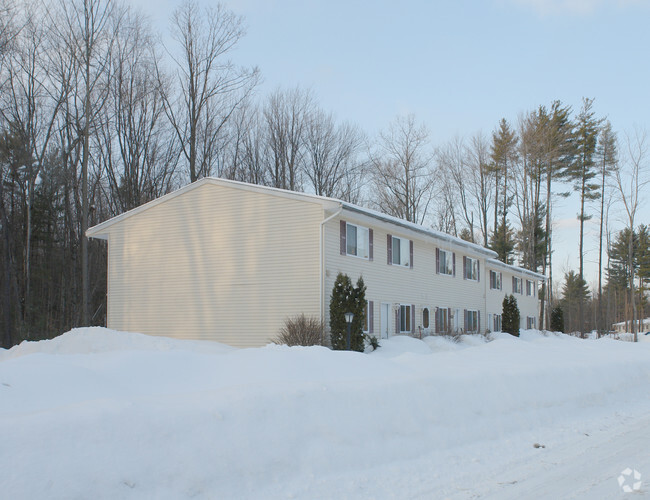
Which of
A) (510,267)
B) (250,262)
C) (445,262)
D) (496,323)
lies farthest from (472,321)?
(250,262)

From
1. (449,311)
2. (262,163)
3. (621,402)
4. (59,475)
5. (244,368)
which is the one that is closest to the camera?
(59,475)

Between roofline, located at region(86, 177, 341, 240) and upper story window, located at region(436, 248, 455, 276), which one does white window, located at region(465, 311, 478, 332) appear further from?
roofline, located at region(86, 177, 341, 240)

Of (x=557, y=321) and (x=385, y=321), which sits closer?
(x=385, y=321)

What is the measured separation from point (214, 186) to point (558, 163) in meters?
29.3

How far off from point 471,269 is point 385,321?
10044mm

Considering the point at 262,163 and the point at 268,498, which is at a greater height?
the point at 262,163

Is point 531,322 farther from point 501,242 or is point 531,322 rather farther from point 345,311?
point 345,311

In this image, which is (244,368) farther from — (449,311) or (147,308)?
(449,311)

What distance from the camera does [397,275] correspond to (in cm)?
2203

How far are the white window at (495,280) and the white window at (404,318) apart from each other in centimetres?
1182

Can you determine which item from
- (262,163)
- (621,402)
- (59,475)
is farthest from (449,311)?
(59,475)

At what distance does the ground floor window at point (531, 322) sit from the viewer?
40.4m

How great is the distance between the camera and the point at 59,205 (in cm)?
3291

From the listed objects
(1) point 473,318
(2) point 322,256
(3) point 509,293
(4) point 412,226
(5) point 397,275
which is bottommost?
(1) point 473,318
